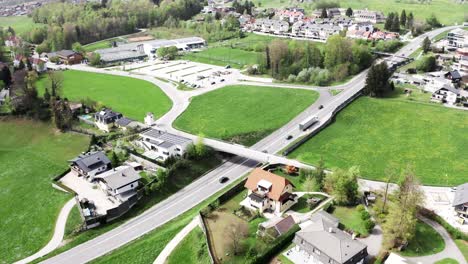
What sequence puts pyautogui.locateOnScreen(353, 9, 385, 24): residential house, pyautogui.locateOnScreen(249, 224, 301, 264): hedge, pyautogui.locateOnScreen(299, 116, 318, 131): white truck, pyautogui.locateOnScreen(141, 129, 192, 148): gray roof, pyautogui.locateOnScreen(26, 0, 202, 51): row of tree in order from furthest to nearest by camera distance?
pyautogui.locateOnScreen(353, 9, 385, 24): residential house
pyautogui.locateOnScreen(26, 0, 202, 51): row of tree
pyautogui.locateOnScreen(299, 116, 318, 131): white truck
pyautogui.locateOnScreen(141, 129, 192, 148): gray roof
pyautogui.locateOnScreen(249, 224, 301, 264): hedge

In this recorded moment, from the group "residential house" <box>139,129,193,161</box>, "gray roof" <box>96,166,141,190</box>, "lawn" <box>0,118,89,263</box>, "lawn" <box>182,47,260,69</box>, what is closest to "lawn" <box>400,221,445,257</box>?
"residential house" <box>139,129,193,161</box>

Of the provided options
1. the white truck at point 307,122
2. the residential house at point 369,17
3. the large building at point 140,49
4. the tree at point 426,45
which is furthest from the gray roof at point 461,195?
the residential house at point 369,17

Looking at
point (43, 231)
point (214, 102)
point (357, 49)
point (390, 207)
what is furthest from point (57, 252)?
point (357, 49)

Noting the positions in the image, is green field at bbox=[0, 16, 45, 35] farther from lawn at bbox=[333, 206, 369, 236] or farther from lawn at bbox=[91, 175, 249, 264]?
lawn at bbox=[333, 206, 369, 236]

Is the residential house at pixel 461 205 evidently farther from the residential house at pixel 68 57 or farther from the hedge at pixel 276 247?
the residential house at pixel 68 57

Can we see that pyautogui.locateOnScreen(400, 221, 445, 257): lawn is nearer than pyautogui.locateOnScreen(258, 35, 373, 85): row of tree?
Yes
